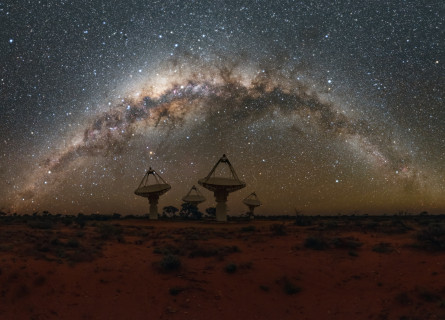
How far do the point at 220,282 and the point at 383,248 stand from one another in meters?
10.6

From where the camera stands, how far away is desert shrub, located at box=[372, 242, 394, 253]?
1823 centimetres

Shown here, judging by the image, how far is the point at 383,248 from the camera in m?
18.5

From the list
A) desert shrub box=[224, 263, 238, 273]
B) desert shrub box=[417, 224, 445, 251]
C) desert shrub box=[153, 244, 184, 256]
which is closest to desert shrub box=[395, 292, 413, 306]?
desert shrub box=[224, 263, 238, 273]

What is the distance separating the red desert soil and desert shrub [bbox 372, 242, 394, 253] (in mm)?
61

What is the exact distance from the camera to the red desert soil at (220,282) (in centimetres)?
1177

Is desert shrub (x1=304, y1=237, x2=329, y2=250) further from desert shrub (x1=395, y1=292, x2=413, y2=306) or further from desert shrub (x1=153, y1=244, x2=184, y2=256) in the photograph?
desert shrub (x1=153, y1=244, x2=184, y2=256)

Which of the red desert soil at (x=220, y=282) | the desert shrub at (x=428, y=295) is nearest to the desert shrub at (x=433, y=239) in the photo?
the red desert soil at (x=220, y=282)

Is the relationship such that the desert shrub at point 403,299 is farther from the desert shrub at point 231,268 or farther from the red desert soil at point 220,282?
the desert shrub at point 231,268

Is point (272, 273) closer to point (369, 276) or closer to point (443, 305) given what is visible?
point (369, 276)

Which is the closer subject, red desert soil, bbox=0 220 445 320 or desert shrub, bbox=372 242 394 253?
red desert soil, bbox=0 220 445 320

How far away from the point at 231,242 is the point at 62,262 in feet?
37.3

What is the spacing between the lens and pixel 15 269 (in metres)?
13.9

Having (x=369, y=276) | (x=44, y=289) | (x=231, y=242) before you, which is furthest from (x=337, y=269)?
(x=44, y=289)

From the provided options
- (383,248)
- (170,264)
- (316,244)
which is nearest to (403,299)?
(383,248)
